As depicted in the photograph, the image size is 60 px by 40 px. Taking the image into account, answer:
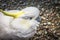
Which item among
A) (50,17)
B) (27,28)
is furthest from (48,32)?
(27,28)

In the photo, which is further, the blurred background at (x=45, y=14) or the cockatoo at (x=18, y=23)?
the blurred background at (x=45, y=14)

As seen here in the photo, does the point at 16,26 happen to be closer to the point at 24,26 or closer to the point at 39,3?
the point at 24,26

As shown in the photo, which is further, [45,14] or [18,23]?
[45,14]

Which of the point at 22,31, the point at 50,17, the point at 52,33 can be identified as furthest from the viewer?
the point at 50,17
